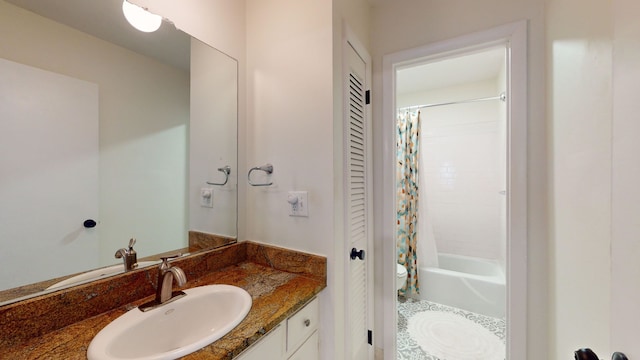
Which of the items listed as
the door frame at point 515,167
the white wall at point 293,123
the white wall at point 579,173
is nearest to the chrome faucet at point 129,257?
the white wall at point 293,123

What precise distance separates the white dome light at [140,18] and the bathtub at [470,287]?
117 inches

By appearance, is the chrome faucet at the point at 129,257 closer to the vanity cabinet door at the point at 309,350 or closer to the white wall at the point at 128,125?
the white wall at the point at 128,125

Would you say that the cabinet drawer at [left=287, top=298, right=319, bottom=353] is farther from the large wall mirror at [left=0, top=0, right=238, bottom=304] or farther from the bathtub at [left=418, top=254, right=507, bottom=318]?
the bathtub at [left=418, top=254, right=507, bottom=318]

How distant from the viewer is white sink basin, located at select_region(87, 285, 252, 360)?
64cm

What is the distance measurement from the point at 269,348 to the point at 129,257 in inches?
25.6

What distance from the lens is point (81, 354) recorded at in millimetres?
601

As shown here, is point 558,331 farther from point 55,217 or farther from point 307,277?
point 55,217

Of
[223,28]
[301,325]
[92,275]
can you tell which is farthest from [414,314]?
[223,28]

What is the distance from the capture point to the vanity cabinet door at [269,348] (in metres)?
0.72

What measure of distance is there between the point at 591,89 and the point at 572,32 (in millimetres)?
320

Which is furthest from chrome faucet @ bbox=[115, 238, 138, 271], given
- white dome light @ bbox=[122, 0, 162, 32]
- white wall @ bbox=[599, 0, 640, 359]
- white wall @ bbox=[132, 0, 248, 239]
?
white wall @ bbox=[599, 0, 640, 359]

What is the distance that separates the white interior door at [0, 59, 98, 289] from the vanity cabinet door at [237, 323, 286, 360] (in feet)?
2.21

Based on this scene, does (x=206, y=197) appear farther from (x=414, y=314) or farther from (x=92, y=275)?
(x=414, y=314)

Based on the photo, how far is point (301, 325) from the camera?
965mm
